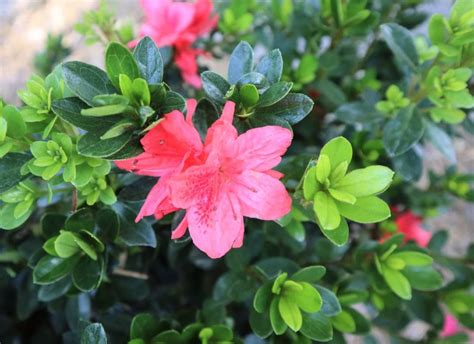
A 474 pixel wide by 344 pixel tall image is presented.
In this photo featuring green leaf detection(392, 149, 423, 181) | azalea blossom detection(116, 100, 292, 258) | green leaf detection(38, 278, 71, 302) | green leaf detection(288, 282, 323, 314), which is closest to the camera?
azalea blossom detection(116, 100, 292, 258)

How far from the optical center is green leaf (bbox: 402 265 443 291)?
2.72ft

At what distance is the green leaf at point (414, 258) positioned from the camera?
81 centimetres

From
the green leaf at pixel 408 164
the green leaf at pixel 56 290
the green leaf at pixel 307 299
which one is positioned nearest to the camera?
the green leaf at pixel 307 299

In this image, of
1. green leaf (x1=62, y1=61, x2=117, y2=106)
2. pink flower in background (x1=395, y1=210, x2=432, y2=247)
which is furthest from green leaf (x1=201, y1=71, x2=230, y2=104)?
pink flower in background (x1=395, y1=210, x2=432, y2=247)

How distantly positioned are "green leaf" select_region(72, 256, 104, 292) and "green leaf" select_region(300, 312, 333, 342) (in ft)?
0.95

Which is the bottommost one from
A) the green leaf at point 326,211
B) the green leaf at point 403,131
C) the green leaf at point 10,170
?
the green leaf at point 403,131

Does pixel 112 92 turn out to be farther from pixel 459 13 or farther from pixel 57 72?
pixel 459 13

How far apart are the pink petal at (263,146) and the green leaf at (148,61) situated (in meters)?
0.14

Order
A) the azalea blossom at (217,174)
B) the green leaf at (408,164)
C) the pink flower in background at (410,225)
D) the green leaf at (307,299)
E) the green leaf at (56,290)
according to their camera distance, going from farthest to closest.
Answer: the pink flower in background at (410,225)
the green leaf at (408,164)
the green leaf at (56,290)
the green leaf at (307,299)
the azalea blossom at (217,174)

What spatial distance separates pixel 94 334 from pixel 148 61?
33cm

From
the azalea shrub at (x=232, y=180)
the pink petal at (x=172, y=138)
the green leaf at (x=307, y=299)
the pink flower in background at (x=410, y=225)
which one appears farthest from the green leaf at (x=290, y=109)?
the pink flower in background at (x=410, y=225)

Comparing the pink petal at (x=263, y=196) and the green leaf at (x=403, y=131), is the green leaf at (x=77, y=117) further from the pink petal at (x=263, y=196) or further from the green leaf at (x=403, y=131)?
the green leaf at (x=403, y=131)

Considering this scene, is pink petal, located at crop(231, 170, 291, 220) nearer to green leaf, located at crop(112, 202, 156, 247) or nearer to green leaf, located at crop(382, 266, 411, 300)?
green leaf, located at crop(112, 202, 156, 247)

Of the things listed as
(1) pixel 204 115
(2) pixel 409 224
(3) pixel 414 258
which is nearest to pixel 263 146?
(1) pixel 204 115
